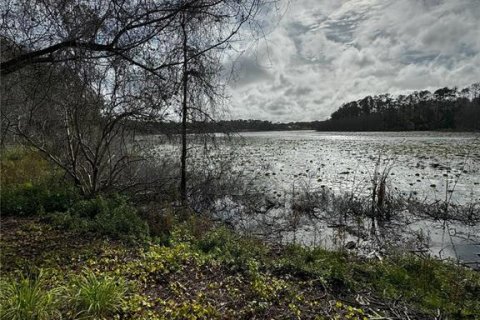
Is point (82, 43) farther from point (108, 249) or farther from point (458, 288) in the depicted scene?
point (458, 288)

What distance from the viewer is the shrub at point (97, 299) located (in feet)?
8.59

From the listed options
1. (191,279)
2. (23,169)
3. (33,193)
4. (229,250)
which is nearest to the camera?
(191,279)

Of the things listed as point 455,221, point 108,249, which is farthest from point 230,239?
point 455,221

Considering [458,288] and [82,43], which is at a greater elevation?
[82,43]

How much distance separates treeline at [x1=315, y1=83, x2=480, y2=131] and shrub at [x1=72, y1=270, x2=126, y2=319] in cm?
5965

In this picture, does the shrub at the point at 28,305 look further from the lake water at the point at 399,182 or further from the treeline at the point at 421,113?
the treeline at the point at 421,113

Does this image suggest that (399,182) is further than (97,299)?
Yes

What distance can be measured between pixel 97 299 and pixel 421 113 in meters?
75.0

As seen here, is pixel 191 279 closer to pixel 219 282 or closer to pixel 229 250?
pixel 219 282

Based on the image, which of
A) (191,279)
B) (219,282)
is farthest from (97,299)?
(219,282)

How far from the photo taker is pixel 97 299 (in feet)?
8.82

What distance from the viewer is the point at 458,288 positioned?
4.45 metres

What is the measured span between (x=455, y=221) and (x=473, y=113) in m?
56.5

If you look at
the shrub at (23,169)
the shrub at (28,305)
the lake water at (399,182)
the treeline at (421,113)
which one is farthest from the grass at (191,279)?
the treeline at (421,113)
